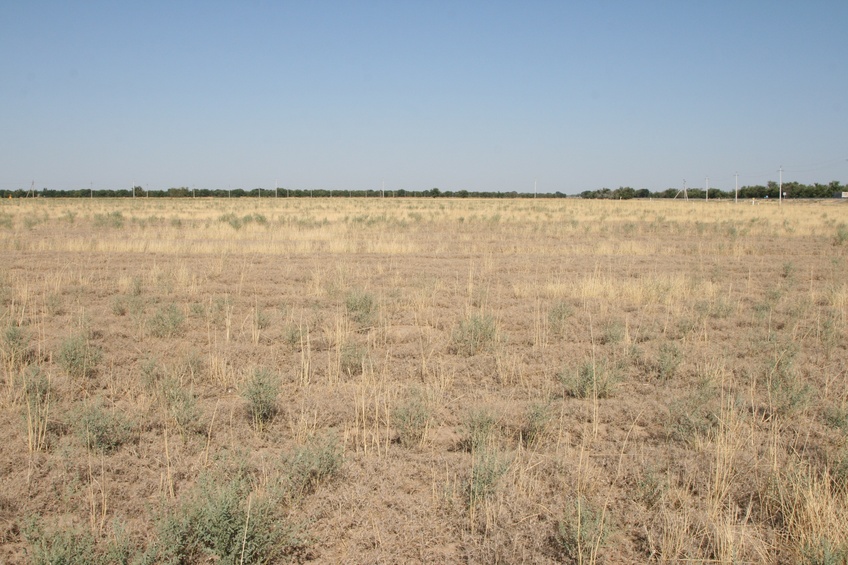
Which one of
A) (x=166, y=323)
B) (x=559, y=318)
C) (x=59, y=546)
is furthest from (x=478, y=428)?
(x=166, y=323)

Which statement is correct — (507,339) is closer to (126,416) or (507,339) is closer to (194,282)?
(126,416)

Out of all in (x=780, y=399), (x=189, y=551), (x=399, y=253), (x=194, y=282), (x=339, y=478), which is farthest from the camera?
(x=399, y=253)

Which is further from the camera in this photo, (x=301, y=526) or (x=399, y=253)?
(x=399, y=253)

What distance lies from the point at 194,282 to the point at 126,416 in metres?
6.75

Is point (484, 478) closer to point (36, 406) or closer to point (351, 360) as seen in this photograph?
point (351, 360)

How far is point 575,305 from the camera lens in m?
10.1

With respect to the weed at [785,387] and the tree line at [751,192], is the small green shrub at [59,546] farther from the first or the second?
the tree line at [751,192]

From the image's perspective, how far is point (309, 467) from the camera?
4016 millimetres

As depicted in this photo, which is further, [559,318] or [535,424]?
[559,318]

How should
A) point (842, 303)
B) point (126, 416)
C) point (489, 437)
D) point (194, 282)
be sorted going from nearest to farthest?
point (489, 437), point (126, 416), point (842, 303), point (194, 282)

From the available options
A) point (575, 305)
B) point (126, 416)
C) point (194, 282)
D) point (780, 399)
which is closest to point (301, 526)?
point (126, 416)

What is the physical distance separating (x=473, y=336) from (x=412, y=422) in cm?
273

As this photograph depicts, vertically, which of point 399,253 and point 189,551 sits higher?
point 399,253

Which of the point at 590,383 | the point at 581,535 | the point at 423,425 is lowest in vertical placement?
the point at 581,535
